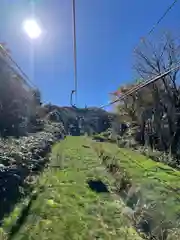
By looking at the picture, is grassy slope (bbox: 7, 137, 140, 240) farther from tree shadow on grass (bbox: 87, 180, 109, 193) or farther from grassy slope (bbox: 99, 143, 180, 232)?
grassy slope (bbox: 99, 143, 180, 232)

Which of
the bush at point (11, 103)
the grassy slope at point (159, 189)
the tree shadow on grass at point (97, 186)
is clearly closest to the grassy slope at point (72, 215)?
the tree shadow on grass at point (97, 186)

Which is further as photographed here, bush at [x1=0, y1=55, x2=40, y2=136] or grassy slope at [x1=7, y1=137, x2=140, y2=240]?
bush at [x1=0, y1=55, x2=40, y2=136]

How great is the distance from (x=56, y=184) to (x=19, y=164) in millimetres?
2284

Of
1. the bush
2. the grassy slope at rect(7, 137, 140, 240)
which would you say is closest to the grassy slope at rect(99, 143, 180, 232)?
the grassy slope at rect(7, 137, 140, 240)

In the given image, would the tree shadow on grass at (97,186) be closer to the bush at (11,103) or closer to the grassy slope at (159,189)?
the grassy slope at (159,189)

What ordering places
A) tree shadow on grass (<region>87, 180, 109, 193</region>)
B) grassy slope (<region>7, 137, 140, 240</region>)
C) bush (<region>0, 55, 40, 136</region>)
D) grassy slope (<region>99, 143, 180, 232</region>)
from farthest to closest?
1. bush (<region>0, 55, 40, 136</region>)
2. tree shadow on grass (<region>87, 180, 109, 193</region>)
3. grassy slope (<region>99, 143, 180, 232</region>)
4. grassy slope (<region>7, 137, 140, 240</region>)

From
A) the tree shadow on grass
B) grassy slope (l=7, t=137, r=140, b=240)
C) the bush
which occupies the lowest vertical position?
grassy slope (l=7, t=137, r=140, b=240)

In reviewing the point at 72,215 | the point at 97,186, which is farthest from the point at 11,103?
the point at 72,215

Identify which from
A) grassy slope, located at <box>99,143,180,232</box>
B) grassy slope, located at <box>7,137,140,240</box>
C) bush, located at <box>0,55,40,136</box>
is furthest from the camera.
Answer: bush, located at <box>0,55,40,136</box>

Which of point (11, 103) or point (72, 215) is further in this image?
point (11, 103)

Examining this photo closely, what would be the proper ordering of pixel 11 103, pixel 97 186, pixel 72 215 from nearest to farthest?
1. pixel 72 215
2. pixel 97 186
3. pixel 11 103

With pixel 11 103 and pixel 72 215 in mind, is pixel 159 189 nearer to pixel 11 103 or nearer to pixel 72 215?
pixel 72 215

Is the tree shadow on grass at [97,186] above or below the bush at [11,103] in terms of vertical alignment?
below

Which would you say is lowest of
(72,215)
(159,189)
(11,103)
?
(72,215)
